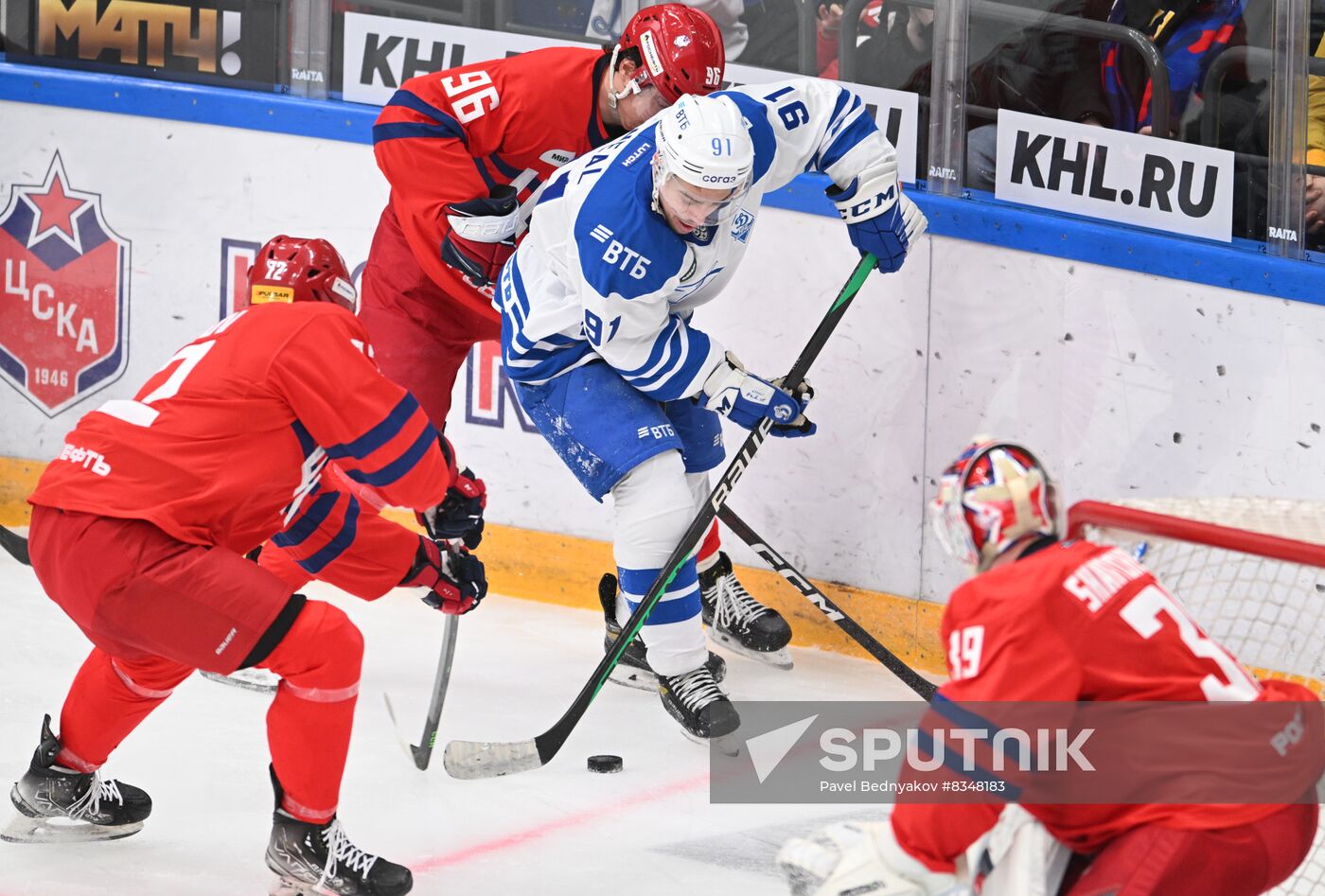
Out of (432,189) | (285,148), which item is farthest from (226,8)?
(432,189)

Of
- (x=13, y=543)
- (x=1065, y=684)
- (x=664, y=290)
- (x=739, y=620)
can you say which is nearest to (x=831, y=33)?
(x=664, y=290)

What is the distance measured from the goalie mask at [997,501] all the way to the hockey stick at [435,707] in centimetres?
158

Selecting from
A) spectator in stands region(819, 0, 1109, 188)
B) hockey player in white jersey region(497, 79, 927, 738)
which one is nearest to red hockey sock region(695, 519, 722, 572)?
hockey player in white jersey region(497, 79, 927, 738)

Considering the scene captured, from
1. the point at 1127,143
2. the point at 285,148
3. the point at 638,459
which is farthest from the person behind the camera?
the point at 285,148

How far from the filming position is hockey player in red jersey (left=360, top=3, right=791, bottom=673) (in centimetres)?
342

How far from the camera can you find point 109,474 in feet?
8.24

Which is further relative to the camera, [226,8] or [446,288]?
[226,8]

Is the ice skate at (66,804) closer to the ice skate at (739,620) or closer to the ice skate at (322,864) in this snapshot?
the ice skate at (322,864)

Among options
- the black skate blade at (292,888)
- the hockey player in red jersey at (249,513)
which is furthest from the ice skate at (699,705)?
the black skate blade at (292,888)

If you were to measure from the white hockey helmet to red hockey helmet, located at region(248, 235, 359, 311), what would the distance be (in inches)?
22.0

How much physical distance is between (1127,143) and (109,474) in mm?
2127

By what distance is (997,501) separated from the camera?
1.90m

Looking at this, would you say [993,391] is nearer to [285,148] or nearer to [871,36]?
[871,36]

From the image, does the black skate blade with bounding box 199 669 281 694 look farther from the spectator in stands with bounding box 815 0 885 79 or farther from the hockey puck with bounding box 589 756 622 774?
the spectator in stands with bounding box 815 0 885 79
